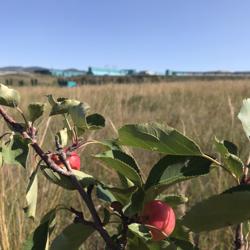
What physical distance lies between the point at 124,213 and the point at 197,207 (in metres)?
0.08

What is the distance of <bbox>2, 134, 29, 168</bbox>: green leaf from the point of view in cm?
38

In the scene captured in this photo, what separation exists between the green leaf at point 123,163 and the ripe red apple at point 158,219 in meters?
0.03

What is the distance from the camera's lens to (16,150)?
0.38 m

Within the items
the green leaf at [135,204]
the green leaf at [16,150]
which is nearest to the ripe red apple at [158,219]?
the green leaf at [135,204]

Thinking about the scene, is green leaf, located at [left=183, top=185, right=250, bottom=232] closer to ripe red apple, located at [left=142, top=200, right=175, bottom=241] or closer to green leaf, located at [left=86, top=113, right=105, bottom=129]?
ripe red apple, located at [left=142, top=200, right=175, bottom=241]

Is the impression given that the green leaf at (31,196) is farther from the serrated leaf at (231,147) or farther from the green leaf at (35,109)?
the serrated leaf at (231,147)

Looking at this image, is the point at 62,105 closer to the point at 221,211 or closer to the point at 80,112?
the point at 80,112

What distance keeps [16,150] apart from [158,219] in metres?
0.13

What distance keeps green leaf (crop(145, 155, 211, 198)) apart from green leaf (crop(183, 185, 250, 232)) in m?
0.04

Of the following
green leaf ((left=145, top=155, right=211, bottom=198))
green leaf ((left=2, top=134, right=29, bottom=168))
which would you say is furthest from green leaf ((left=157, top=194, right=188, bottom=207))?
green leaf ((left=2, top=134, right=29, bottom=168))

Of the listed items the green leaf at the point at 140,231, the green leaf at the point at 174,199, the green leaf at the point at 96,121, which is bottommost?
the green leaf at the point at 140,231

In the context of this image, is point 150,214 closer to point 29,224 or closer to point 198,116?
point 29,224

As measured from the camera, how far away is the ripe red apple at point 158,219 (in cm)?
36

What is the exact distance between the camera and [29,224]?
125 centimetres
